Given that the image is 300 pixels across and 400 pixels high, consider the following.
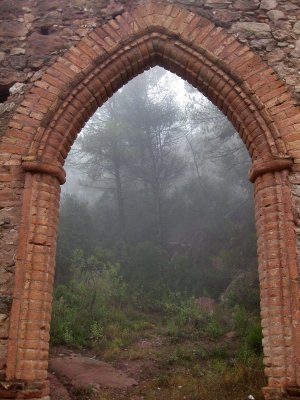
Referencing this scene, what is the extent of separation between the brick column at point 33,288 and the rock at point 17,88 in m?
0.99

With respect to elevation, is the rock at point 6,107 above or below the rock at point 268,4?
below

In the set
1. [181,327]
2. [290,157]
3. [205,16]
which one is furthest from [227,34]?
[181,327]

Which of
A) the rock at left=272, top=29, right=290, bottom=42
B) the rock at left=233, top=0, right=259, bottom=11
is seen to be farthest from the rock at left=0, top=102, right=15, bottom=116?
the rock at left=272, top=29, right=290, bottom=42

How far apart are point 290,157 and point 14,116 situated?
2927 millimetres

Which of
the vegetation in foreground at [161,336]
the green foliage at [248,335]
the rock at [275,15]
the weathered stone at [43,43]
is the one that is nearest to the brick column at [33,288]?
the weathered stone at [43,43]

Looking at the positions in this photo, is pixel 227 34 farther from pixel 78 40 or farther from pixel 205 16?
pixel 78 40

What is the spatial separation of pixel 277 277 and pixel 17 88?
341cm

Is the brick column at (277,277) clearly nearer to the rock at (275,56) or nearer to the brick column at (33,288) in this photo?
the rock at (275,56)

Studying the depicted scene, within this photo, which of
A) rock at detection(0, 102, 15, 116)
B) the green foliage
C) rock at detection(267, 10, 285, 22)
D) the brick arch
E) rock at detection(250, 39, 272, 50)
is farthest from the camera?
the green foliage

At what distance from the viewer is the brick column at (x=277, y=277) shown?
3.64 metres

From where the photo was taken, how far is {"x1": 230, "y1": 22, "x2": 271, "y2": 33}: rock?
4879 mm

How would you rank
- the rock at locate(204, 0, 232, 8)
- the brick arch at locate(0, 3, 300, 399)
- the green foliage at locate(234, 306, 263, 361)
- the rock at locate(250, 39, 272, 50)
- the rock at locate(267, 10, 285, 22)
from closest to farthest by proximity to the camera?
the brick arch at locate(0, 3, 300, 399) → the rock at locate(250, 39, 272, 50) → the rock at locate(267, 10, 285, 22) → the rock at locate(204, 0, 232, 8) → the green foliage at locate(234, 306, 263, 361)

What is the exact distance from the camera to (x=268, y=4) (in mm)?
5004

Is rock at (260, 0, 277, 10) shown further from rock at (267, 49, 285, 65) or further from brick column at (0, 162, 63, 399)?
brick column at (0, 162, 63, 399)
